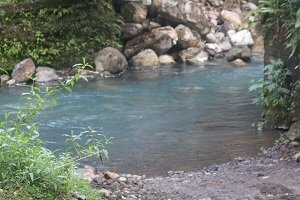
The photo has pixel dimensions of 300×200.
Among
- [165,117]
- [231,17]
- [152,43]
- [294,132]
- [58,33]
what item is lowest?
[165,117]

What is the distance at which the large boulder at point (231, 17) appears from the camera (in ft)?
65.0

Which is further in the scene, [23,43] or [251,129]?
[23,43]

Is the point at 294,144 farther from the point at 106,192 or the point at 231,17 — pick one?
the point at 231,17

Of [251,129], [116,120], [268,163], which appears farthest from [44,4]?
[268,163]

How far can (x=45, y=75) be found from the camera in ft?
46.4

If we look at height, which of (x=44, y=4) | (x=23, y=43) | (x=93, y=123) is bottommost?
(x=93, y=123)

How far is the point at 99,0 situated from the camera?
53.7 feet

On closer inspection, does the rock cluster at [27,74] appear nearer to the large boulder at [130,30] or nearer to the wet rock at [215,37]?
the large boulder at [130,30]

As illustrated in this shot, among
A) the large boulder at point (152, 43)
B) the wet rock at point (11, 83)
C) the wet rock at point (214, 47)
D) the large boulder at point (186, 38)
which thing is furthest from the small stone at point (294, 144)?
the wet rock at point (214, 47)

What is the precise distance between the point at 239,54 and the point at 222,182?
11.4m

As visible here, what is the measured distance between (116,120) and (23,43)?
6781 millimetres

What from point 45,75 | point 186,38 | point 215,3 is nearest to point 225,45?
point 186,38

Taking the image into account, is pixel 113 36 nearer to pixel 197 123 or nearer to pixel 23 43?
pixel 23 43

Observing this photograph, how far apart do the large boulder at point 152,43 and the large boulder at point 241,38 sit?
260 centimetres
